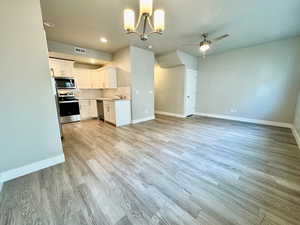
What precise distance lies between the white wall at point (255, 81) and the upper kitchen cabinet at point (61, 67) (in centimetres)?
539

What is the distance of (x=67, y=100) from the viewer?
4672mm

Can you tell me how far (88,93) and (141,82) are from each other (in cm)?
256

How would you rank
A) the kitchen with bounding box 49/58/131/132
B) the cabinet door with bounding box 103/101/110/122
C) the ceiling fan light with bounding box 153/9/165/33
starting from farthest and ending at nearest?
1. the cabinet door with bounding box 103/101/110/122
2. the kitchen with bounding box 49/58/131/132
3. the ceiling fan light with bounding box 153/9/165/33

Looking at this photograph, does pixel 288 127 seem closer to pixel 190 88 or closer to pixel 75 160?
pixel 190 88

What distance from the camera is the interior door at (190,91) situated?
5.43 meters

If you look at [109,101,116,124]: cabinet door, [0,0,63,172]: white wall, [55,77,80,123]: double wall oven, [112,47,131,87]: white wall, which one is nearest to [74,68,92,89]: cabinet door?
[55,77,80,123]: double wall oven

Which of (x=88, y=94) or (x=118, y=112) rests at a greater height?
(x=88, y=94)

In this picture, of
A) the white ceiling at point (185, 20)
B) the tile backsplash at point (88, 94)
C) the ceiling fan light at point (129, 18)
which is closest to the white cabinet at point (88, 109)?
the tile backsplash at point (88, 94)

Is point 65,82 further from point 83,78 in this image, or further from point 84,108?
point 84,108

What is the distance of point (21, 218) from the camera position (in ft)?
4.03

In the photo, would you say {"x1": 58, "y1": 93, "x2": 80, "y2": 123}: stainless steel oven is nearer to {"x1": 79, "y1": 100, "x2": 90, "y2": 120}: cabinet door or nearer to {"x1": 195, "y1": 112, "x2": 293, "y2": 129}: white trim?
{"x1": 79, "y1": 100, "x2": 90, "y2": 120}: cabinet door

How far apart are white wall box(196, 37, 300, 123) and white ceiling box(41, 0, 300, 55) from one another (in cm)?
55

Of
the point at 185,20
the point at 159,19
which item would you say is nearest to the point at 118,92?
the point at 185,20

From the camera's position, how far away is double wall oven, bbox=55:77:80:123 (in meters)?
4.50
